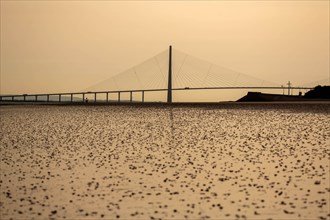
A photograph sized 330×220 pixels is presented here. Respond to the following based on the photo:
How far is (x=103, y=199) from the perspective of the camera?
986 centimetres

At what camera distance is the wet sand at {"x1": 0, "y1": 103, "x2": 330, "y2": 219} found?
8961 mm

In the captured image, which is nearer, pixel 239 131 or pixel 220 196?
pixel 220 196

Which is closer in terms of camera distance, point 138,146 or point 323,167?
point 323,167

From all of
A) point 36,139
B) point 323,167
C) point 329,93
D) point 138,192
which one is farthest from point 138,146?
point 329,93

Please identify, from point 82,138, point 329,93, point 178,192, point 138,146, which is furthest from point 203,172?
point 329,93

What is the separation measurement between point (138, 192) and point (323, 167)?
17.5 feet

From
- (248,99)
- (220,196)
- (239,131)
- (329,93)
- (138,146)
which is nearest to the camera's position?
(220,196)

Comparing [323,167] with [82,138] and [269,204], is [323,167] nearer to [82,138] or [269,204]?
[269,204]

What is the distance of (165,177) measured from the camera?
12352mm

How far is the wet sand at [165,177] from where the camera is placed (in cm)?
896

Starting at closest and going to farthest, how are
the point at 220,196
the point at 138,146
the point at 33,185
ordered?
1. the point at 220,196
2. the point at 33,185
3. the point at 138,146

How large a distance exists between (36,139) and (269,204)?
14.3 m

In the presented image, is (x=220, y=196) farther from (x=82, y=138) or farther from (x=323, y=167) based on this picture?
(x=82, y=138)

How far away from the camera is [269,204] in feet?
30.6
